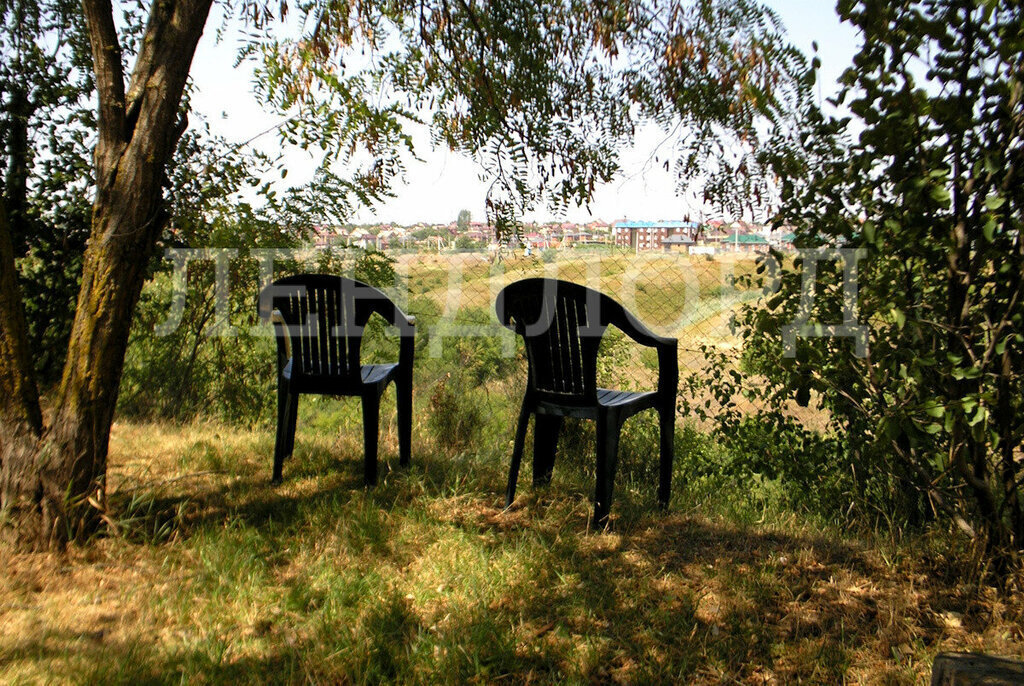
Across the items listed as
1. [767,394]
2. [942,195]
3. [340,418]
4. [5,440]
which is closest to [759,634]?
[942,195]

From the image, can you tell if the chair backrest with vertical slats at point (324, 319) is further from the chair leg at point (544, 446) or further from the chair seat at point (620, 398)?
the chair seat at point (620, 398)

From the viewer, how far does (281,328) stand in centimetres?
380

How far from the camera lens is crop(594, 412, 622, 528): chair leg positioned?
3160 mm

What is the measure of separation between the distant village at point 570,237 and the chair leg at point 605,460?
0.91 meters

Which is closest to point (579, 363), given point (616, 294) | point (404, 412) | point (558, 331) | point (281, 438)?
point (558, 331)

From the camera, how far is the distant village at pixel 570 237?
3766mm

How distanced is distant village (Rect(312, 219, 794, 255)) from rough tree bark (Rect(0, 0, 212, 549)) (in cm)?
209

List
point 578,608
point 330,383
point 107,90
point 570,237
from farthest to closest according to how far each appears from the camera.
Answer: point 570,237, point 330,383, point 107,90, point 578,608

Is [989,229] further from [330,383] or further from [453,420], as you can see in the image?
[453,420]

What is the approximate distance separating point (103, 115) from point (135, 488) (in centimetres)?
152

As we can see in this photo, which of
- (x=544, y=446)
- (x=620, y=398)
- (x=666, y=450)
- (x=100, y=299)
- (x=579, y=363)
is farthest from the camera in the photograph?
(x=544, y=446)

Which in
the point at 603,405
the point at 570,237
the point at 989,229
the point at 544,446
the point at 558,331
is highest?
the point at 570,237

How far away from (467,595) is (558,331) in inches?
48.3

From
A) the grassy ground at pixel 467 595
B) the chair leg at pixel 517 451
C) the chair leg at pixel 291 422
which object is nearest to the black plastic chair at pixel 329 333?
the chair leg at pixel 291 422
